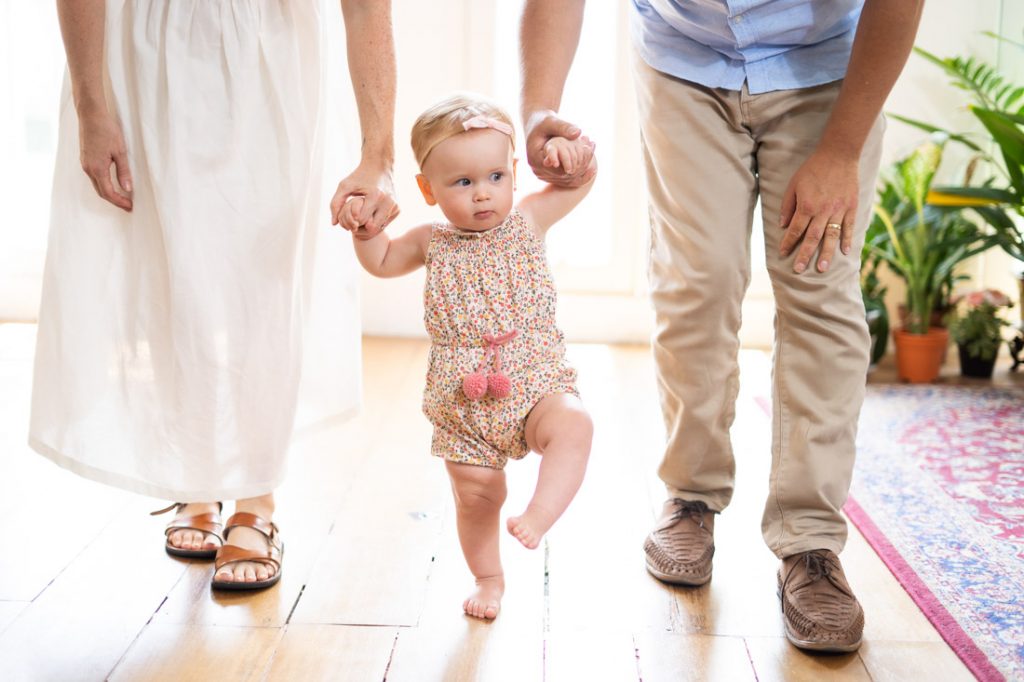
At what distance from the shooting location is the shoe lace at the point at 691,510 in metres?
1.98

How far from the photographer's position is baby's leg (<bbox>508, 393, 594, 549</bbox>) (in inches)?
60.1

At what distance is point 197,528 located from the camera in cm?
205

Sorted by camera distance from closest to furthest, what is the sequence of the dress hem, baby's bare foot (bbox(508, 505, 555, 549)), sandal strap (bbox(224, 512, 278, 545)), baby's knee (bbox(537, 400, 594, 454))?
baby's bare foot (bbox(508, 505, 555, 549))
baby's knee (bbox(537, 400, 594, 454))
the dress hem
sandal strap (bbox(224, 512, 278, 545))

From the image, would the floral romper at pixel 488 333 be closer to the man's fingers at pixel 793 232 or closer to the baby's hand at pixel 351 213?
the baby's hand at pixel 351 213

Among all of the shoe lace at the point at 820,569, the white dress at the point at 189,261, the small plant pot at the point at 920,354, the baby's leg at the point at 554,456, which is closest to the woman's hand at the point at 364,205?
the white dress at the point at 189,261

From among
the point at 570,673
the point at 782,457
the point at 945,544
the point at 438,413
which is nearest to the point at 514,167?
the point at 438,413

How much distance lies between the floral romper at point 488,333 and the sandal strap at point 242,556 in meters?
0.45

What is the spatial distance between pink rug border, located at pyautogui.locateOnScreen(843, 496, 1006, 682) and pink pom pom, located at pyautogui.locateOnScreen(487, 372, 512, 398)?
2.60 ft

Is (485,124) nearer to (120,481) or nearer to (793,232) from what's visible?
(793,232)

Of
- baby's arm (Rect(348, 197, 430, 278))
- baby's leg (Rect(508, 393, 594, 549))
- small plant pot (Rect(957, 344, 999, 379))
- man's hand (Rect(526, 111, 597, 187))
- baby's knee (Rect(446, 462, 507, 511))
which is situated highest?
man's hand (Rect(526, 111, 597, 187))

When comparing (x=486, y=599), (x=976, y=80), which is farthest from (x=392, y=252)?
(x=976, y=80)

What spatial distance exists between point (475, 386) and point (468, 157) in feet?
1.05

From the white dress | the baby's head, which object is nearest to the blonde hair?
the baby's head

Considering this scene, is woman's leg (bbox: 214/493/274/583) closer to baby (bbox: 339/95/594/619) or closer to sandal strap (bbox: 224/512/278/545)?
sandal strap (bbox: 224/512/278/545)
